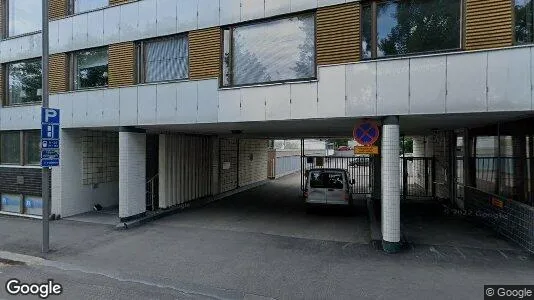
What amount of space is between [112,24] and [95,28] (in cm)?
76

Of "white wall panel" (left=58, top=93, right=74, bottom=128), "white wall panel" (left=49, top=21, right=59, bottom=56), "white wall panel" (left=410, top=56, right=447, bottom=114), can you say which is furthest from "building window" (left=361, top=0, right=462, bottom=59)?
"white wall panel" (left=49, top=21, right=59, bottom=56)

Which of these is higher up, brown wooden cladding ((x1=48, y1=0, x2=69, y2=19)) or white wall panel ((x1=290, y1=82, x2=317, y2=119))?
brown wooden cladding ((x1=48, y1=0, x2=69, y2=19))

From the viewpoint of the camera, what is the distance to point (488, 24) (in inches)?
254

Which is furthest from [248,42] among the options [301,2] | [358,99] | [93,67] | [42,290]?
[42,290]

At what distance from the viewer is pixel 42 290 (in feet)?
18.8

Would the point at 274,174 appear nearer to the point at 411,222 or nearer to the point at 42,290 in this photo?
the point at 411,222

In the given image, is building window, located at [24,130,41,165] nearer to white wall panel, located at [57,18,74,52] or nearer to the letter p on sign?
white wall panel, located at [57,18,74,52]

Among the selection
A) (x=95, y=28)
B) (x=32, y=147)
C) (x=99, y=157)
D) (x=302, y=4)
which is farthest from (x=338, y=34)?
(x=32, y=147)

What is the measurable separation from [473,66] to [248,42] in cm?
499

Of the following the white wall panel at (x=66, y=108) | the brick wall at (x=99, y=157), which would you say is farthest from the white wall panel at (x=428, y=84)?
the brick wall at (x=99, y=157)

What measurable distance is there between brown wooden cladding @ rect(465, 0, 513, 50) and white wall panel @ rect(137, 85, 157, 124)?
7.66 meters

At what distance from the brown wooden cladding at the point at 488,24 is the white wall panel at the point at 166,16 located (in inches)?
280

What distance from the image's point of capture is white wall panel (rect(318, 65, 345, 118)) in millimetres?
7434

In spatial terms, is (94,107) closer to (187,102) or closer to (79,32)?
(79,32)
